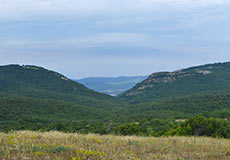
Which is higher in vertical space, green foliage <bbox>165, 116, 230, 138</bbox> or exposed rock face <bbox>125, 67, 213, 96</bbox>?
exposed rock face <bbox>125, 67, 213, 96</bbox>

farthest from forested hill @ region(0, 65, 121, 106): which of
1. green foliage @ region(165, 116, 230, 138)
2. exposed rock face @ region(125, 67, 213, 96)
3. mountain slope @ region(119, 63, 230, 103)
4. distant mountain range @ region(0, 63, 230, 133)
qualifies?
green foliage @ region(165, 116, 230, 138)

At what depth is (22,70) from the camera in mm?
136625

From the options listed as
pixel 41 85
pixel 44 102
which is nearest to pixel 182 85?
pixel 41 85

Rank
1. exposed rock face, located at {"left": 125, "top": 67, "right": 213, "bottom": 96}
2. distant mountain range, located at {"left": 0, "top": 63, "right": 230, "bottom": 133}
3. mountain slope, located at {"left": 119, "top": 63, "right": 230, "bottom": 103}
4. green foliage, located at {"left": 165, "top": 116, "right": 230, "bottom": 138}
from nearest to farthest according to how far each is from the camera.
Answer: green foliage, located at {"left": 165, "top": 116, "right": 230, "bottom": 138} < distant mountain range, located at {"left": 0, "top": 63, "right": 230, "bottom": 133} < mountain slope, located at {"left": 119, "top": 63, "right": 230, "bottom": 103} < exposed rock face, located at {"left": 125, "top": 67, "right": 213, "bottom": 96}

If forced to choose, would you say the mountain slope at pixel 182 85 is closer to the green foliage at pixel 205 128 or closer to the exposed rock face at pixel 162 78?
the exposed rock face at pixel 162 78

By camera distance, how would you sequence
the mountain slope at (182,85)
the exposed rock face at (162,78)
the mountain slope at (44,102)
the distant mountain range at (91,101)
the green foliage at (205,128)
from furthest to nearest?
the exposed rock face at (162,78) → the mountain slope at (182,85) → the mountain slope at (44,102) → the distant mountain range at (91,101) → the green foliage at (205,128)

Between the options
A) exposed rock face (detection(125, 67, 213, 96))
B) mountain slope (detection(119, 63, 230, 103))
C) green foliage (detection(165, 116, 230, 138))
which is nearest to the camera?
green foliage (detection(165, 116, 230, 138))

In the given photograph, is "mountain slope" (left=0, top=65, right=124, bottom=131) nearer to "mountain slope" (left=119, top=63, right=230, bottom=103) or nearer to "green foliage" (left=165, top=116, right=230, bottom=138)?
"green foliage" (left=165, top=116, right=230, bottom=138)

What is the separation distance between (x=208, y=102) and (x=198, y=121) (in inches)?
1879

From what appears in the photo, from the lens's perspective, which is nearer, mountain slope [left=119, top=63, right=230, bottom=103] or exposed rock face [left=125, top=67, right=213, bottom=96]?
mountain slope [left=119, top=63, right=230, bottom=103]

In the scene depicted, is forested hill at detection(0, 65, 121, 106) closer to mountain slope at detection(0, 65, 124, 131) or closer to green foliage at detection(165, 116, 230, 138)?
mountain slope at detection(0, 65, 124, 131)

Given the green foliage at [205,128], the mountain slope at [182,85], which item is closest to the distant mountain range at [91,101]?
the mountain slope at [182,85]

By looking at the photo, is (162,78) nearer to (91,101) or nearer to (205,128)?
(91,101)

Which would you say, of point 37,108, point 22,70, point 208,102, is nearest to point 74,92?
point 22,70
